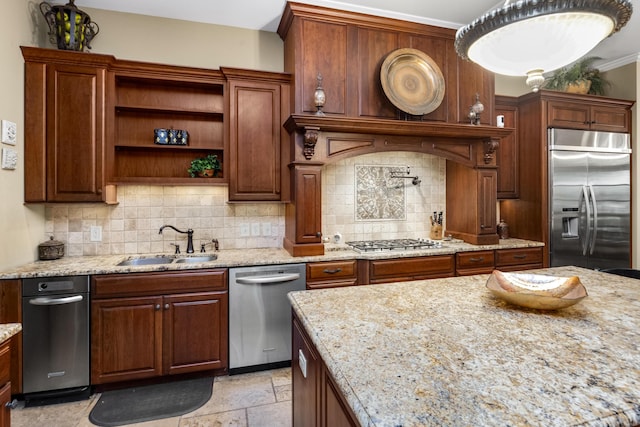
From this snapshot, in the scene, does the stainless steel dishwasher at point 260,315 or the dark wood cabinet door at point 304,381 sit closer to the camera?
the dark wood cabinet door at point 304,381

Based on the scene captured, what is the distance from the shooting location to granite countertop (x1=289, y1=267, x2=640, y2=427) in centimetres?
76

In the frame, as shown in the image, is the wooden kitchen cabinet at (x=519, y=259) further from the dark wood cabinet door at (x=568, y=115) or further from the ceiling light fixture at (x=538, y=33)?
the ceiling light fixture at (x=538, y=33)

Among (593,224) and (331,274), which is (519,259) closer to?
(593,224)

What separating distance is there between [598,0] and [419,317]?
131 cm

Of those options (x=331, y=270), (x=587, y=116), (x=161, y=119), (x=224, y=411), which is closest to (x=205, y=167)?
(x=161, y=119)

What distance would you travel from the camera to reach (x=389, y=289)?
1779mm

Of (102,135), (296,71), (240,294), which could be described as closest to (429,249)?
(240,294)

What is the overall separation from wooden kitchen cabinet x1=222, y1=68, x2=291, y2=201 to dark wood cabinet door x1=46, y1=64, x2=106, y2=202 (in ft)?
3.32

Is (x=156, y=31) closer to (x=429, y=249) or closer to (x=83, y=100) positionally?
(x=83, y=100)

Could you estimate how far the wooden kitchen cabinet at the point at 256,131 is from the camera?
2924 millimetres

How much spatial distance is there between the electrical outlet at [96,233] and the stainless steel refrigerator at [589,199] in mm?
4465

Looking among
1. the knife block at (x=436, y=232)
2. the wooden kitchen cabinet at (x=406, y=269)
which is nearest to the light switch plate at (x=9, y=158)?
the wooden kitchen cabinet at (x=406, y=269)

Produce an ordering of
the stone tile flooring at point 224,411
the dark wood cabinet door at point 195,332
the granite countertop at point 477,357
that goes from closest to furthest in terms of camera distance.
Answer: the granite countertop at point 477,357 → the stone tile flooring at point 224,411 → the dark wood cabinet door at point 195,332

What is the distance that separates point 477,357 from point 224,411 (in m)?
1.88
